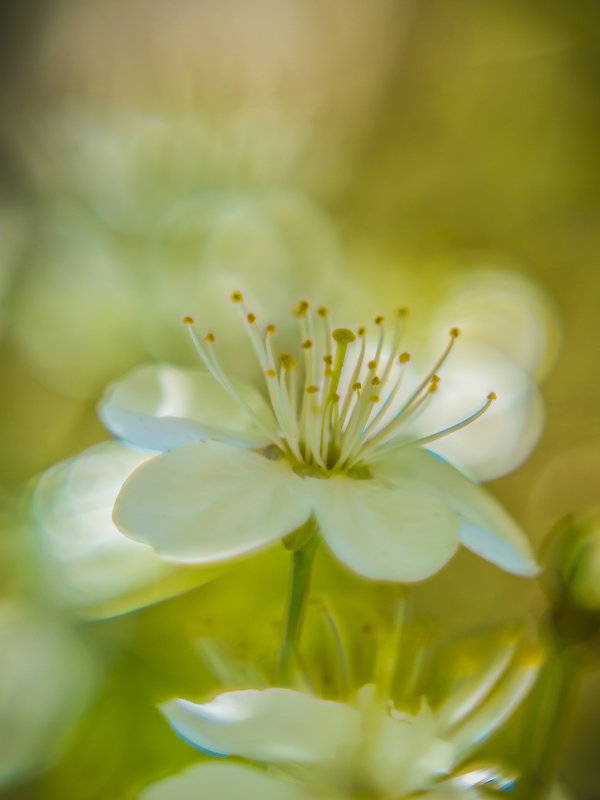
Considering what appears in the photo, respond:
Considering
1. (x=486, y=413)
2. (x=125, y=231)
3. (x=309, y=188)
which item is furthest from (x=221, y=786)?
(x=309, y=188)

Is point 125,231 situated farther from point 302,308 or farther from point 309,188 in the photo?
point 302,308

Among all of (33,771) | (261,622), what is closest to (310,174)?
(261,622)

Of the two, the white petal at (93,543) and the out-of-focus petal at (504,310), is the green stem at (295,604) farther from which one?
the out-of-focus petal at (504,310)

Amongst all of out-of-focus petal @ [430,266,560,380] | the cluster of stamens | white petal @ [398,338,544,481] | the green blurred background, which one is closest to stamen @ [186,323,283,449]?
the cluster of stamens

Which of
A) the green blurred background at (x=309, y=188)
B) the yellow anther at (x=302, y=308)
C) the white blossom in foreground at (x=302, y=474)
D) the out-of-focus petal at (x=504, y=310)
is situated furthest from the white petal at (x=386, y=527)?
the out-of-focus petal at (x=504, y=310)

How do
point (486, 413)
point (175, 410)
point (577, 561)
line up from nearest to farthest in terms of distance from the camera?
1. point (577, 561)
2. point (175, 410)
3. point (486, 413)
